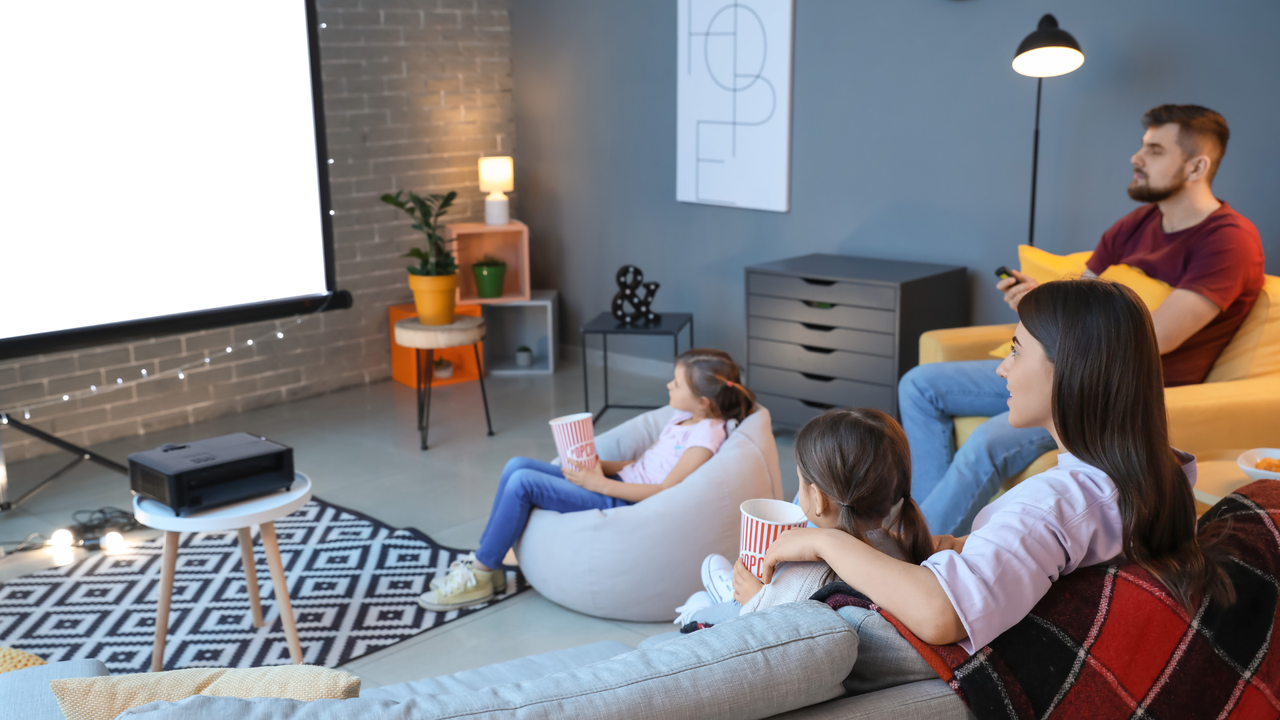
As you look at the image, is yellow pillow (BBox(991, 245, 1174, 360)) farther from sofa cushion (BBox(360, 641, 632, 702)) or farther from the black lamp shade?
sofa cushion (BBox(360, 641, 632, 702))

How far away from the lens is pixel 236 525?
2279mm

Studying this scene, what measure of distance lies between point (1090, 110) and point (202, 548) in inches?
132

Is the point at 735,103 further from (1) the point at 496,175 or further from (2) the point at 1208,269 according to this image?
(2) the point at 1208,269

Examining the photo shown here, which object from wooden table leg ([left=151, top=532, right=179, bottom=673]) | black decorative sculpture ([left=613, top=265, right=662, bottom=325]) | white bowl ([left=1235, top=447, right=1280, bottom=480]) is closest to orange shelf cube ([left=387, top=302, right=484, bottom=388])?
black decorative sculpture ([left=613, top=265, right=662, bottom=325])

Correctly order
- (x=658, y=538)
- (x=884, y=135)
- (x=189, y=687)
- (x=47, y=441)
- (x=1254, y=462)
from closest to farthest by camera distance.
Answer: (x=189, y=687)
(x=1254, y=462)
(x=658, y=538)
(x=47, y=441)
(x=884, y=135)

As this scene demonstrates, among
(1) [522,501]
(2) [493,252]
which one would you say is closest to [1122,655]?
(1) [522,501]

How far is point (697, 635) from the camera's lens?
116 cm

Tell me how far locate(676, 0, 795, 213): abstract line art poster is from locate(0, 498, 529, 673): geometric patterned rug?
2.34 metres

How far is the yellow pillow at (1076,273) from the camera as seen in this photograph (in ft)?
9.50

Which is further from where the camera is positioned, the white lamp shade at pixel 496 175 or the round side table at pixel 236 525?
the white lamp shade at pixel 496 175

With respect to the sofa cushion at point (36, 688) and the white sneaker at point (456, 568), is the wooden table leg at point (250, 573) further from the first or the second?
the sofa cushion at point (36, 688)

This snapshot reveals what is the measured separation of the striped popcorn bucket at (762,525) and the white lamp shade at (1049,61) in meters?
2.44

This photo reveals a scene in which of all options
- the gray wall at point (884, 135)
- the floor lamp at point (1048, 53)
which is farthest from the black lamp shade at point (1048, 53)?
the gray wall at point (884, 135)

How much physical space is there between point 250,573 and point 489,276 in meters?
2.81
